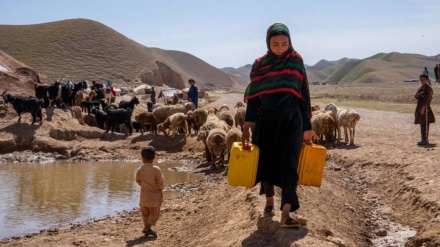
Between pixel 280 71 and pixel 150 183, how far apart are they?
2635 millimetres

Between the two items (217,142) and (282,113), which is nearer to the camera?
(282,113)

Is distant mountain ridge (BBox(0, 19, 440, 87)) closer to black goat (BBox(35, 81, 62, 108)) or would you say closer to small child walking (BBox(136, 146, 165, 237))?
black goat (BBox(35, 81, 62, 108))

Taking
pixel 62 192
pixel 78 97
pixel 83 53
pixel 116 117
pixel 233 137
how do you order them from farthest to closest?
pixel 83 53, pixel 78 97, pixel 116 117, pixel 233 137, pixel 62 192

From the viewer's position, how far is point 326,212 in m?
7.60

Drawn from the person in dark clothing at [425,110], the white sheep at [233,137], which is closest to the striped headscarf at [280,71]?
the white sheep at [233,137]

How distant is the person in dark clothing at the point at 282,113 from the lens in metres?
5.25

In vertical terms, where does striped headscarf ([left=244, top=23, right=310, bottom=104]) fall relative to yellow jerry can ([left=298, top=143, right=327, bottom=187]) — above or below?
above

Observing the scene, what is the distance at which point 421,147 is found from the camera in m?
13.3

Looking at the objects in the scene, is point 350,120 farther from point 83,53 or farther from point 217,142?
point 83,53

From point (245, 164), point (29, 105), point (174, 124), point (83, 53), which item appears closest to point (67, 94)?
point (29, 105)

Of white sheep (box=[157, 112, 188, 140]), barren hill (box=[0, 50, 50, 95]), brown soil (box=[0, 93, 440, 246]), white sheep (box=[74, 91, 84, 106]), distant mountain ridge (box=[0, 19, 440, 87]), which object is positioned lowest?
brown soil (box=[0, 93, 440, 246])

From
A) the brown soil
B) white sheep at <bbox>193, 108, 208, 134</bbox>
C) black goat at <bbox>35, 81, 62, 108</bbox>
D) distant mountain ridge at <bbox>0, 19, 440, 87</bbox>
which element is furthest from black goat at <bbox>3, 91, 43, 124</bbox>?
distant mountain ridge at <bbox>0, 19, 440, 87</bbox>

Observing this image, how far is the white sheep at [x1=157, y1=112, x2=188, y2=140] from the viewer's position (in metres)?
17.5

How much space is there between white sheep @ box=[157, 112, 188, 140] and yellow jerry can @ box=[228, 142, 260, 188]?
12227 millimetres
